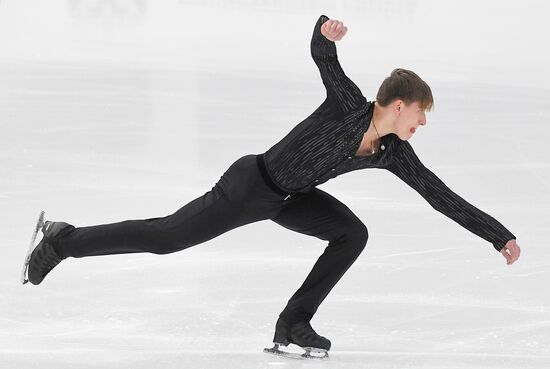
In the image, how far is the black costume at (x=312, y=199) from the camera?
130 inches

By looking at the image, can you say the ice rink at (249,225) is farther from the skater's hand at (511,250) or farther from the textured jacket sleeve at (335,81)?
the textured jacket sleeve at (335,81)

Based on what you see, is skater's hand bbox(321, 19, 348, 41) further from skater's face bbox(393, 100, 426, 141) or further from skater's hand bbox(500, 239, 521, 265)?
skater's hand bbox(500, 239, 521, 265)

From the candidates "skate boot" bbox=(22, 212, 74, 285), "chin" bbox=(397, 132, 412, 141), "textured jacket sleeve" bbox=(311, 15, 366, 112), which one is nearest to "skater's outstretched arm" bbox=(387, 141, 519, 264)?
"chin" bbox=(397, 132, 412, 141)

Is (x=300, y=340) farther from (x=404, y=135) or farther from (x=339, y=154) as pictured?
(x=404, y=135)

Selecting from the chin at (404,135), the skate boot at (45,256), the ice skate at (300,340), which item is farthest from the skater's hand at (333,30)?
the skate boot at (45,256)

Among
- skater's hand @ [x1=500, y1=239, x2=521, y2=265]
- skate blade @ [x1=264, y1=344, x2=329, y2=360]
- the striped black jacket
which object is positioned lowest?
skate blade @ [x1=264, y1=344, x2=329, y2=360]

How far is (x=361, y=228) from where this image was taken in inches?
138

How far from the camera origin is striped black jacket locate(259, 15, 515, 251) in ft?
10.8

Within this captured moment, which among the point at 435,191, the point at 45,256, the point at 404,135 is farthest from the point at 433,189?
the point at 45,256

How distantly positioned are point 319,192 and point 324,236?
6.2 inches

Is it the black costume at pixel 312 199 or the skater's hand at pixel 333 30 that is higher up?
the skater's hand at pixel 333 30

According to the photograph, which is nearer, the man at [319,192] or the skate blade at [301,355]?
the man at [319,192]

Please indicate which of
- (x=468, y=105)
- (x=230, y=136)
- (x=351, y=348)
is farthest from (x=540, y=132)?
(x=351, y=348)

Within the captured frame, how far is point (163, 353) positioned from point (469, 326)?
116 cm
